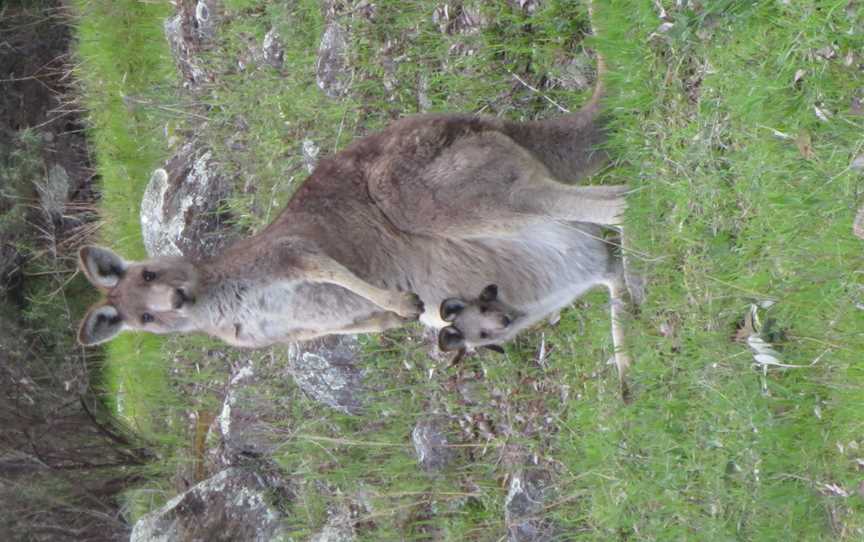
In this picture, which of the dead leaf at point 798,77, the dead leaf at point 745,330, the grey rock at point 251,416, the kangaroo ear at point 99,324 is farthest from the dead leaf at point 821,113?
the grey rock at point 251,416

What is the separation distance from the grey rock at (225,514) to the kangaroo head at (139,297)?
3129 millimetres

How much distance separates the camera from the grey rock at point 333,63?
8.20 meters

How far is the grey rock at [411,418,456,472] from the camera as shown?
7039 mm

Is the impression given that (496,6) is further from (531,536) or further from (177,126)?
(177,126)

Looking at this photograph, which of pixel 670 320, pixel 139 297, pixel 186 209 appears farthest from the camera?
pixel 186 209

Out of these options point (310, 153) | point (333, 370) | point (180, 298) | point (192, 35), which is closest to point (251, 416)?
point (333, 370)

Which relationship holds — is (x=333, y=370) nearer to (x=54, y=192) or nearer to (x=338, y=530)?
(x=338, y=530)

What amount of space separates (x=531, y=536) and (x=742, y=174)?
120 inches

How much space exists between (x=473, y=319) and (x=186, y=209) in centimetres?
479

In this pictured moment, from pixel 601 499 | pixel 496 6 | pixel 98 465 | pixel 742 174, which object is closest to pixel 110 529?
pixel 98 465

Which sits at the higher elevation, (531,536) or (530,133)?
(530,133)

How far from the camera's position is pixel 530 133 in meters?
5.21

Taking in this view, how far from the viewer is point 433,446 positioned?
711cm

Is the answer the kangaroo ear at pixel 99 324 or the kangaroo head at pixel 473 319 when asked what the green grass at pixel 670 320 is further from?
the kangaroo ear at pixel 99 324
